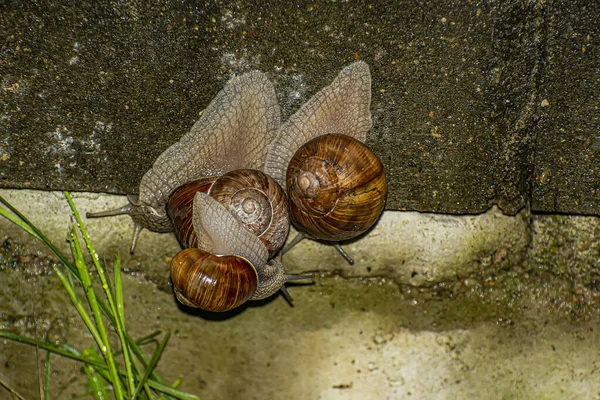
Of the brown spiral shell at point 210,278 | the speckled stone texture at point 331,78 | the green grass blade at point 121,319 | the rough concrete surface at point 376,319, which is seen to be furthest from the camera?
the rough concrete surface at point 376,319

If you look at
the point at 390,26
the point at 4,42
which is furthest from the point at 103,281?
the point at 390,26

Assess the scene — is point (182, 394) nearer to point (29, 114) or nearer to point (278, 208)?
point (278, 208)

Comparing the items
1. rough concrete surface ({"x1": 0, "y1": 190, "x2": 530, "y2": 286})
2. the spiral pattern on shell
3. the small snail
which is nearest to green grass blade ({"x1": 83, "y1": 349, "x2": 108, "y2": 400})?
rough concrete surface ({"x1": 0, "y1": 190, "x2": 530, "y2": 286})

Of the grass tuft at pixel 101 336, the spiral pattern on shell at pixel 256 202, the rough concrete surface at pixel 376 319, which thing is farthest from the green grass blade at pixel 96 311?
the spiral pattern on shell at pixel 256 202

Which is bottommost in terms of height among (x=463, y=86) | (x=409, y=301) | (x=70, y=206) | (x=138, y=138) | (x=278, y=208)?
(x=409, y=301)

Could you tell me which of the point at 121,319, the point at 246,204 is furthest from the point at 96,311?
the point at 246,204

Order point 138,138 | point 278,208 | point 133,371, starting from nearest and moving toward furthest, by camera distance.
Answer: point 278,208 < point 138,138 < point 133,371

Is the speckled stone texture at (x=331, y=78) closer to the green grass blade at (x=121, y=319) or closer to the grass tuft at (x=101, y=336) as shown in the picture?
the grass tuft at (x=101, y=336)
